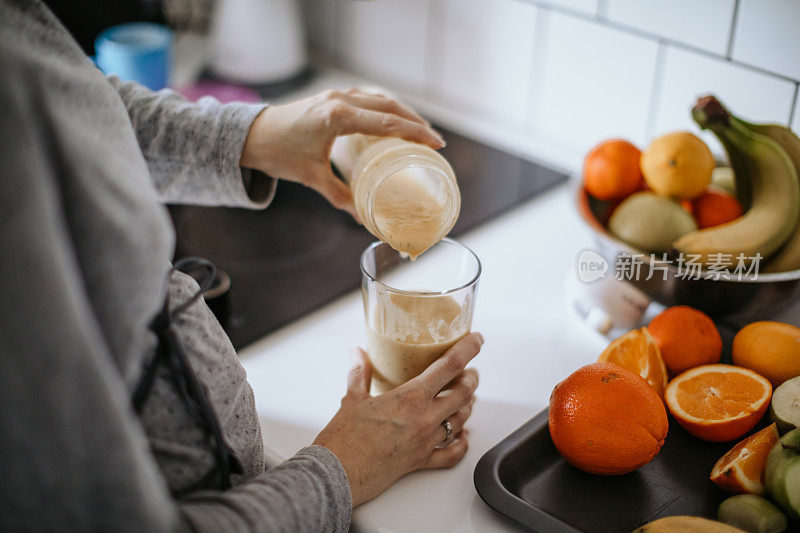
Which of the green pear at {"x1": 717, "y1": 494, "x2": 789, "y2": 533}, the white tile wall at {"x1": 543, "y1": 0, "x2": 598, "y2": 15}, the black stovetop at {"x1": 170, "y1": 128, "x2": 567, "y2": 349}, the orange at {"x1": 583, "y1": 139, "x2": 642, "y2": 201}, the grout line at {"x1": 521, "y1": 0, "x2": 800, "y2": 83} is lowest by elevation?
the black stovetop at {"x1": 170, "y1": 128, "x2": 567, "y2": 349}

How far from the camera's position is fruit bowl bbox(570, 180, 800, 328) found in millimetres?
803

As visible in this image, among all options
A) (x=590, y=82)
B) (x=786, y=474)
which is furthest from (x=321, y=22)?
(x=786, y=474)

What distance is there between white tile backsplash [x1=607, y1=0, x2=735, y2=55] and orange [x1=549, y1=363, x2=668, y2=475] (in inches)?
24.1

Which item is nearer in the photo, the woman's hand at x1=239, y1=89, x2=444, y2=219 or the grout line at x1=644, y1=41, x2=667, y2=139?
the woman's hand at x1=239, y1=89, x2=444, y2=219

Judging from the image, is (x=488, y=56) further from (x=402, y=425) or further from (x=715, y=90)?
(x=402, y=425)

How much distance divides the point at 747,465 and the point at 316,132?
527mm

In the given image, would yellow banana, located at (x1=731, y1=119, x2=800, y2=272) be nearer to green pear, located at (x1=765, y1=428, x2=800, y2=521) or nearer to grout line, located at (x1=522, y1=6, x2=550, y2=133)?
green pear, located at (x1=765, y1=428, x2=800, y2=521)

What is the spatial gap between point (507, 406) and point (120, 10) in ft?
3.88

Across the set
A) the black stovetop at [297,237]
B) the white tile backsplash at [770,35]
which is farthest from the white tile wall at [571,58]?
the black stovetop at [297,237]

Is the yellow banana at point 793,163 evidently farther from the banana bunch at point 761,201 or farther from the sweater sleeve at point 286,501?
the sweater sleeve at point 286,501

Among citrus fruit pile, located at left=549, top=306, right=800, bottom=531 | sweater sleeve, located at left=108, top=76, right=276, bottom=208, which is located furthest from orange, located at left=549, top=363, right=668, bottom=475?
sweater sleeve, located at left=108, top=76, right=276, bottom=208

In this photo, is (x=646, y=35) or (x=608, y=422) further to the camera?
(x=646, y=35)

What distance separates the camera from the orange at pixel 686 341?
79 centimetres

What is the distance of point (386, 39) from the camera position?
1533 millimetres
